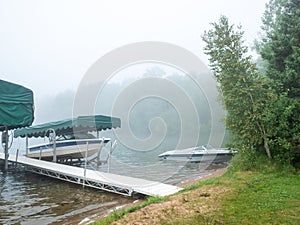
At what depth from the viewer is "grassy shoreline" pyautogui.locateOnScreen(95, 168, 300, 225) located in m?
3.52

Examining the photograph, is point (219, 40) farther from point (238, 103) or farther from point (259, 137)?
point (259, 137)

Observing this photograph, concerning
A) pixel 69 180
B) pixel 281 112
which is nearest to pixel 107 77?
pixel 69 180

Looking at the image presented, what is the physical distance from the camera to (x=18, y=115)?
35.5ft

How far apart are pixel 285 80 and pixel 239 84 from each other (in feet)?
4.74

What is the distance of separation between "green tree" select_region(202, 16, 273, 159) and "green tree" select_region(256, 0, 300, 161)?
0.29m

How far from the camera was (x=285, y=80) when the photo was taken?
6.99 metres

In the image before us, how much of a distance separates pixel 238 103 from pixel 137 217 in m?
4.27

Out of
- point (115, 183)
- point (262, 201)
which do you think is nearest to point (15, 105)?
point (115, 183)

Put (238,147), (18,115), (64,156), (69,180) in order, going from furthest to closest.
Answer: (64,156) → (18,115) → (69,180) → (238,147)

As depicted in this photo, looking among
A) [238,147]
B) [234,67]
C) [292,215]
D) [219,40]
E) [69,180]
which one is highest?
[219,40]

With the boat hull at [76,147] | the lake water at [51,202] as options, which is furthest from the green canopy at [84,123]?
the lake water at [51,202]

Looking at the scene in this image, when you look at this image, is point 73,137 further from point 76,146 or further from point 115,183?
point 115,183

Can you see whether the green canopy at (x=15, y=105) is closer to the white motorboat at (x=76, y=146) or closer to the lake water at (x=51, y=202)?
the white motorboat at (x=76, y=146)

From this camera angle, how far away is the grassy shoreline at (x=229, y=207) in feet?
11.6
